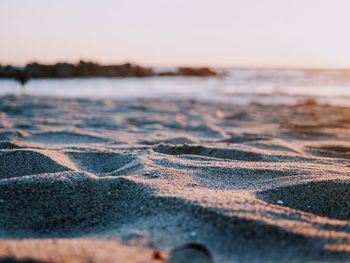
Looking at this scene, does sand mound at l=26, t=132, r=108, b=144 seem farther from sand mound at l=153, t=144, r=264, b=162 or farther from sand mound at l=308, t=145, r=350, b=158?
sand mound at l=308, t=145, r=350, b=158

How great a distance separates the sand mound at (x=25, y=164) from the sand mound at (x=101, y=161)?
185 mm

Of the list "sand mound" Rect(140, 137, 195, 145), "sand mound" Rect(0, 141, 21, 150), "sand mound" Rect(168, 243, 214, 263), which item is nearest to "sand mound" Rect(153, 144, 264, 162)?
"sand mound" Rect(140, 137, 195, 145)

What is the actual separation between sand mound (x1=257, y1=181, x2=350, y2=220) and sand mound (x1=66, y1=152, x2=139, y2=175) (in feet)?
2.90

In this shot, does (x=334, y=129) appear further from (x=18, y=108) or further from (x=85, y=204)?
(x=18, y=108)

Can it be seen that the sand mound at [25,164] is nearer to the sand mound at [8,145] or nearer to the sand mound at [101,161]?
the sand mound at [101,161]

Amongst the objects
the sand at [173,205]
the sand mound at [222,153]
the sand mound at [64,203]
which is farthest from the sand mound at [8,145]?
the sand mound at [64,203]

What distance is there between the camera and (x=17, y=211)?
171 cm

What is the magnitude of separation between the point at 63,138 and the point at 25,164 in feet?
4.34

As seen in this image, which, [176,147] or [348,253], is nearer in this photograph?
[348,253]

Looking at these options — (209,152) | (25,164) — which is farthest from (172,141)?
(25,164)

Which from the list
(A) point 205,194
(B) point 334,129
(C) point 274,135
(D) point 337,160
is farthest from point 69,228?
(B) point 334,129

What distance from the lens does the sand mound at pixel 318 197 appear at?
176 cm

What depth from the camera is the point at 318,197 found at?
6.11 feet

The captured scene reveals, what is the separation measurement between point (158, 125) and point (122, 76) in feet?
63.6
